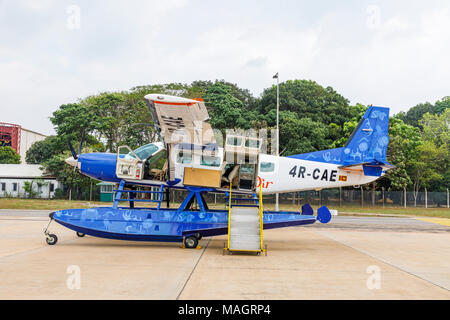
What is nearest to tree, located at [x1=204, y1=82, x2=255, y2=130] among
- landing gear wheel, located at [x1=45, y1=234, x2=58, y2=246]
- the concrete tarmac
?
the concrete tarmac

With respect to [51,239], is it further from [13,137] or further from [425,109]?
[425,109]

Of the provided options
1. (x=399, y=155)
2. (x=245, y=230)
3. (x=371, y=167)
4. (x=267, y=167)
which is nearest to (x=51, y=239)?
(x=245, y=230)

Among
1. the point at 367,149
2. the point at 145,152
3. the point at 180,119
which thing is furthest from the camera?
the point at 367,149

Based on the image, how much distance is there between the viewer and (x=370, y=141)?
11.6 metres

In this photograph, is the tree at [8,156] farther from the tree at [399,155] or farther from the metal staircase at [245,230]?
the metal staircase at [245,230]

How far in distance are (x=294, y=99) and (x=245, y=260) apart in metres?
35.7

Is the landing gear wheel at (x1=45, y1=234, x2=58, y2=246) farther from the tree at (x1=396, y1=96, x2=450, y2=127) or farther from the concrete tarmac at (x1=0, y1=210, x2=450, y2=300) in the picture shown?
the tree at (x1=396, y1=96, x2=450, y2=127)

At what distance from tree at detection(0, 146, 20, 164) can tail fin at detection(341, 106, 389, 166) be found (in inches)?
2437

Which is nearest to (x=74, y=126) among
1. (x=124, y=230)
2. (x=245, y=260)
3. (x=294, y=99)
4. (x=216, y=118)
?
(x=216, y=118)

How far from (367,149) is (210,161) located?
4707 millimetres

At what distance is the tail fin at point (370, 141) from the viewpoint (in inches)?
450

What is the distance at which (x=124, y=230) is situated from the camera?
9906 mm

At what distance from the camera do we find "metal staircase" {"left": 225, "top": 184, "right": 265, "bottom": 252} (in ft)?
30.0
